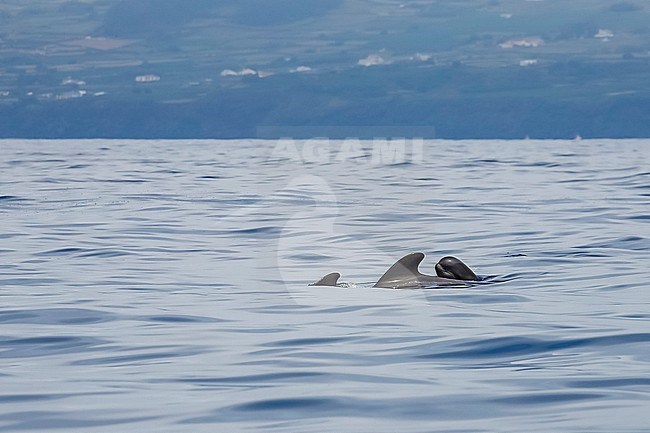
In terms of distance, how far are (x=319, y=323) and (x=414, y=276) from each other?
9.83 feet

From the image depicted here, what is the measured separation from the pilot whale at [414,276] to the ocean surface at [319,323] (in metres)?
0.25

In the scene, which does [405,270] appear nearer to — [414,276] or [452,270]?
[414,276]

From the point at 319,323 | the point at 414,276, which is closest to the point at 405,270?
the point at 414,276

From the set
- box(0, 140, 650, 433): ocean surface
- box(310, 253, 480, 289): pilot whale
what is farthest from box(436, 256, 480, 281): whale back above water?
box(0, 140, 650, 433): ocean surface

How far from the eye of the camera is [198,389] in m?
8.29

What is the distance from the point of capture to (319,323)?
469 inches

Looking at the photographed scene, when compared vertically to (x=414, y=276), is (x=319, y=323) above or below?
above

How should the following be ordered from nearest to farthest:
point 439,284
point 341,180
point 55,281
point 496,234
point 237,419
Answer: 1. point 237,419
2. point 439,284
3. point 55,281
4. point 496,234
5. point 341,180

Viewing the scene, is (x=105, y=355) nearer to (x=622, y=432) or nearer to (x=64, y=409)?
(x=64, y=409)

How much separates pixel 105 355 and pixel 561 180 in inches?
1373

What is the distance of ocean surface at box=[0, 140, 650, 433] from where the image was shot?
7559mm

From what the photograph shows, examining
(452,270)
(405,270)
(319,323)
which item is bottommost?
(452,270)

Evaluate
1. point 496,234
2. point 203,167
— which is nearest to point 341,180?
point 203,167

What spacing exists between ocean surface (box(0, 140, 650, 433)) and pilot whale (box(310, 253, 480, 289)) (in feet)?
0.82
